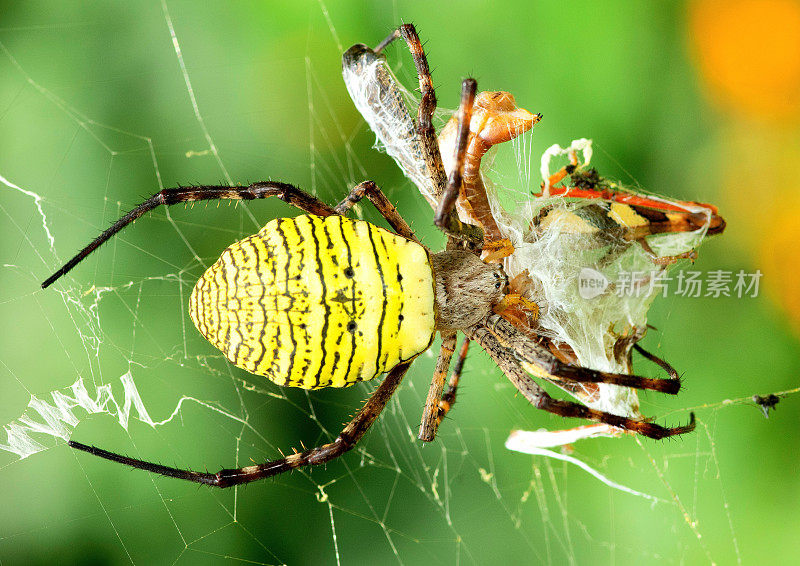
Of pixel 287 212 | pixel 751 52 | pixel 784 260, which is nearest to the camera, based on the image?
pixel 784 260

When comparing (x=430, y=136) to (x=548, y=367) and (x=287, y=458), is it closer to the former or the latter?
(x=548, y=367)

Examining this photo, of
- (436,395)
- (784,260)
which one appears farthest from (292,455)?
(784,260)

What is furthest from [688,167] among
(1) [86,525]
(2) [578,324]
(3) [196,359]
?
(1) [86,525]

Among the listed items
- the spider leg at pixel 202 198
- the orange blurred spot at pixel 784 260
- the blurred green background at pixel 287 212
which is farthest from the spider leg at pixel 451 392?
the orange blurred spot at pixel 784 260

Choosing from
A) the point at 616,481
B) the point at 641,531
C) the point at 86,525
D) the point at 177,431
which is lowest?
the point at 641,531

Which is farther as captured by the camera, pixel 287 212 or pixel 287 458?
pixel 287 212

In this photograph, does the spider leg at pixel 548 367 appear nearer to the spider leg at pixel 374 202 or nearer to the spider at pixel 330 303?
the spider at pixel 330 303

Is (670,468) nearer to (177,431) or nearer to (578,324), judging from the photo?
(578,324)
